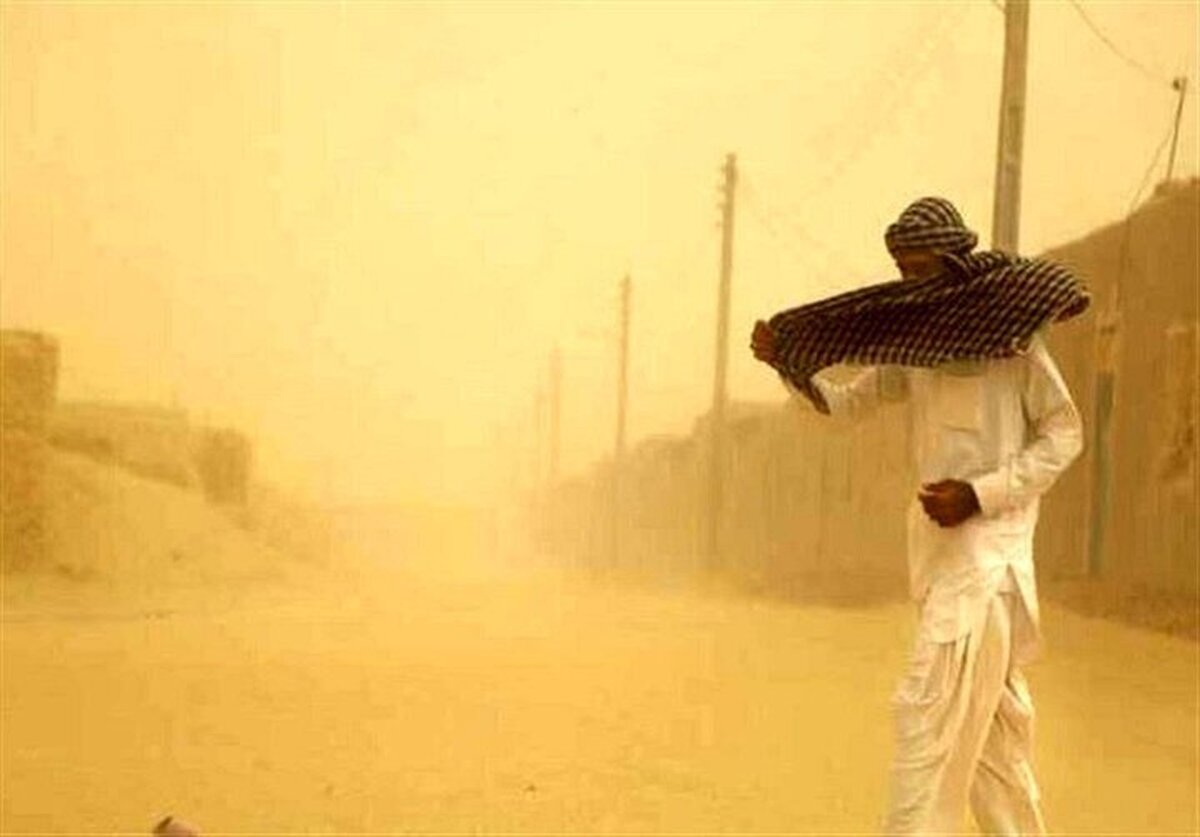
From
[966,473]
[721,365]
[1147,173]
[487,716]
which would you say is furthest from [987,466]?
[721,365]

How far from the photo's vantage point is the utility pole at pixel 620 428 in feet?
48.9

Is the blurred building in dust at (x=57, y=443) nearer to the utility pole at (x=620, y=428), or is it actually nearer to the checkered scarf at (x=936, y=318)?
the utility pole at (x=620, y=428)

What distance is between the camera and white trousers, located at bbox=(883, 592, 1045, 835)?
3.49 meters

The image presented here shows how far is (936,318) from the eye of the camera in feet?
11.9

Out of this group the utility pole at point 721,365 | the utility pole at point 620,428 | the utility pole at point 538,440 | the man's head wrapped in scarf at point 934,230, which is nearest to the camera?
the man's head wrapped in scarf at point 934,230

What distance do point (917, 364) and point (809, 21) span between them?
912 centimetres

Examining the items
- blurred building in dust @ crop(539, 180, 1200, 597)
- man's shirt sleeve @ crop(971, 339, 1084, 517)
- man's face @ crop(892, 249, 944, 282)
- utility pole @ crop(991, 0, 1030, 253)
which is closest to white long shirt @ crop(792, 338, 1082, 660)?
man's shirt sleeve @ crop(971, 339, 1084, 517)

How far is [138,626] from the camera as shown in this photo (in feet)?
34.0

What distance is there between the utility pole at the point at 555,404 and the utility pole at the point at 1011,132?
3410mm

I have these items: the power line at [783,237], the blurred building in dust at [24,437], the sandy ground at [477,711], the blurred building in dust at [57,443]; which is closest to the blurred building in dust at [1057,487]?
the sandy ground at [477,711]

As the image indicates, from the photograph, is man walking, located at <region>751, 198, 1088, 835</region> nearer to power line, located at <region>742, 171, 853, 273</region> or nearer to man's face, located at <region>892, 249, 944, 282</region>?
man's face, located at <region>892, 249, 944, 282</region>

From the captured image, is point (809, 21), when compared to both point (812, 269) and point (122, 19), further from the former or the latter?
point (122, 19)

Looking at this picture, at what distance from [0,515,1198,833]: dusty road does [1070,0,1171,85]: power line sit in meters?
4.31

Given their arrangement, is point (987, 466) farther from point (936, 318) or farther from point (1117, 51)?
point (1117, 51)
